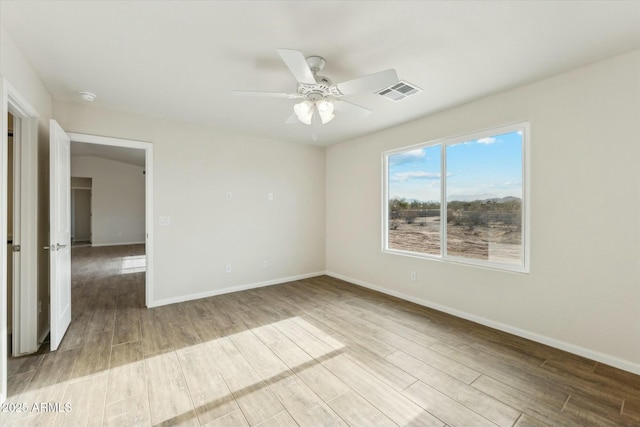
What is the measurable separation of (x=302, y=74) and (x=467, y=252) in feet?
9.17

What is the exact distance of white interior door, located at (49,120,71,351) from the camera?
2518 mm

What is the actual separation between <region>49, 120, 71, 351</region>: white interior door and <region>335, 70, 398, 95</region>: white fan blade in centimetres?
272

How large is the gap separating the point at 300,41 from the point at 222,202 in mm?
2856

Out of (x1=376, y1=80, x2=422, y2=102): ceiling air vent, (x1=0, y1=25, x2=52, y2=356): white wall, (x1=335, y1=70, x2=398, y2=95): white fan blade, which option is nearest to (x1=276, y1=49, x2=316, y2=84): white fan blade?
(x1=335, y1=70, x2=398, y2=95): white fan blade

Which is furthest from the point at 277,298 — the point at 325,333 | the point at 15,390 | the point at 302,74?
the point at 302,74

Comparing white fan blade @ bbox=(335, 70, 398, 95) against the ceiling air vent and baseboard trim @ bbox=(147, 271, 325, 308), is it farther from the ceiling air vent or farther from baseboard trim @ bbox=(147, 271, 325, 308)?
baseboard trim @ bbox=(147, 271, 325, 308)

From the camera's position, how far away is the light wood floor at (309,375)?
1750 millimetres

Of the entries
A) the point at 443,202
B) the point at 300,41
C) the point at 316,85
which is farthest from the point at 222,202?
the point at 443,202

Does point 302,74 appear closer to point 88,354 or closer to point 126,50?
point 126,50

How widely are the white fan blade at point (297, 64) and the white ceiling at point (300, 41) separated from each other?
0.96ft

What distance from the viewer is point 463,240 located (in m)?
3.38

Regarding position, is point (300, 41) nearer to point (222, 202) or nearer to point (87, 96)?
point (87, 96)

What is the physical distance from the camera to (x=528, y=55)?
2229 millimetres

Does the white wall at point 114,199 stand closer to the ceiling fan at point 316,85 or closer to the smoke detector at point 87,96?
the smoke detector at point 87,96
